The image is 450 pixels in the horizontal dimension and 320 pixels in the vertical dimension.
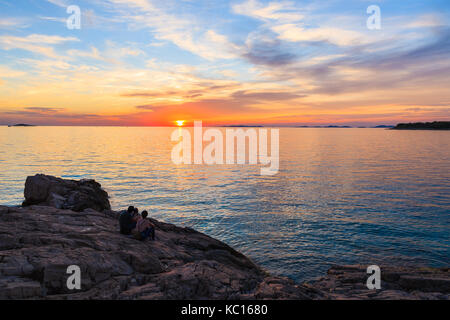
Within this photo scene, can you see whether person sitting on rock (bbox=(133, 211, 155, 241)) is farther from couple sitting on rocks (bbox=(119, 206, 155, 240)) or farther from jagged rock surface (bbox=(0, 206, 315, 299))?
jagged rock surface (bbox=(0, 206, 315, 299))

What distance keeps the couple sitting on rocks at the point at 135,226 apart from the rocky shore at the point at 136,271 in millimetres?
546

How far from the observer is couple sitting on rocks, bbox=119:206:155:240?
16.4 meters

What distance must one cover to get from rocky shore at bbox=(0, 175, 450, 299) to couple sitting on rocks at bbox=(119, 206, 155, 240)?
55 cm

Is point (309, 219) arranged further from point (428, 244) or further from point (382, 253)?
point (428, 244)

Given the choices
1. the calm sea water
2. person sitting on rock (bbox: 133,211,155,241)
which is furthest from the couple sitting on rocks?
the calm sea water

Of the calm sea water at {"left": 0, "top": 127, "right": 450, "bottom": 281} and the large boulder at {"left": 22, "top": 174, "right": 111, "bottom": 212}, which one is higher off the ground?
the large boulder at {"left": 22, "top": 174, "right": 111, "bottom": 212}

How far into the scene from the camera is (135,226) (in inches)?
678

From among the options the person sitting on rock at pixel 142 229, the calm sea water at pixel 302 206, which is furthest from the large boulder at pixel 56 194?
the person sitting on rock at pixel 142 229

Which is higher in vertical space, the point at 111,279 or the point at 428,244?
the point at 111,279

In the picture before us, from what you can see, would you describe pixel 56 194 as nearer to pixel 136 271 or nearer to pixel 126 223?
pixel 126 223

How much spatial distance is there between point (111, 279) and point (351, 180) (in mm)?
45407

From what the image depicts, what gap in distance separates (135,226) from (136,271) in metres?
4.90

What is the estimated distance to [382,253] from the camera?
68.4ft
